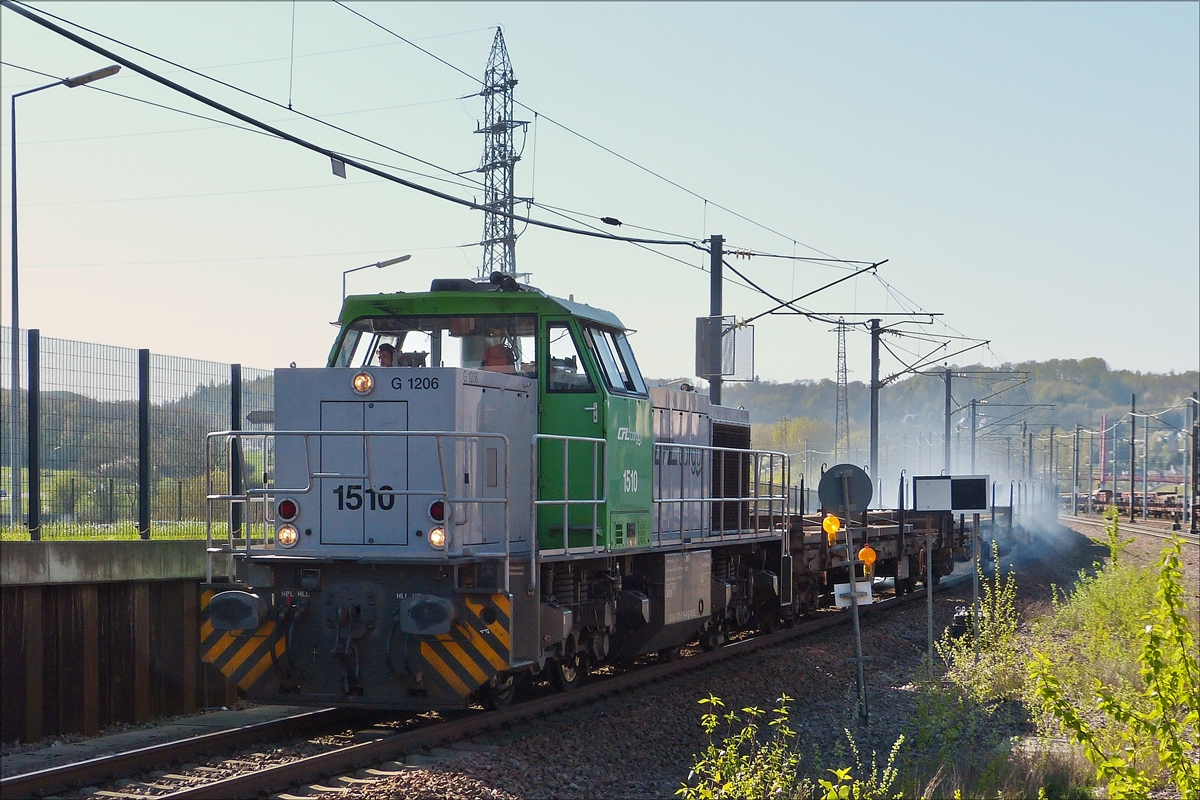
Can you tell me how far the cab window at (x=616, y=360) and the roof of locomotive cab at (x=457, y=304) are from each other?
1.71ft

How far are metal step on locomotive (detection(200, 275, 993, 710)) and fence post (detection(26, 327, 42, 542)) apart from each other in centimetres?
165

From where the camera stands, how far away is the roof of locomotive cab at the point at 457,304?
1080 centimetres

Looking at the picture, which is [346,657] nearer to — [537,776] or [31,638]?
[537,776]

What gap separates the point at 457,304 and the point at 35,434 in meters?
4.09

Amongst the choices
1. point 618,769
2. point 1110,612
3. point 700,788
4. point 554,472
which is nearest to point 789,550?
point 1110,612

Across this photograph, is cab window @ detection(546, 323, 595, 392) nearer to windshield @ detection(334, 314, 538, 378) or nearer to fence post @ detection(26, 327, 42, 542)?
windshield @ detection(334, 314, 538, 378)

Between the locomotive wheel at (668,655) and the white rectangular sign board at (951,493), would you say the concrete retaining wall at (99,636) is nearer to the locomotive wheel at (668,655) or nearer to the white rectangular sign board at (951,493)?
the locomotive wheel at (668,655)

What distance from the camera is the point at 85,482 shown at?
11477 millimetres

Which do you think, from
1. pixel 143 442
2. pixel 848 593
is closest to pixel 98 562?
pixel 143 442

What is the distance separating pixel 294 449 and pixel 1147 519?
64790 mm

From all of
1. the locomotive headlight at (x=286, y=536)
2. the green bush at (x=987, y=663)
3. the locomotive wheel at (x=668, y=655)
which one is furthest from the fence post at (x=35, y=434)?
the green bush at (x=987, y=663)

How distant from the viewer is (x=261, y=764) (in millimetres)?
8398

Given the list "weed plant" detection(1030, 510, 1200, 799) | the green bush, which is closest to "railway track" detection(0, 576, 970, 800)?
"weed plant" detection(1030, 510, 1200, 799)

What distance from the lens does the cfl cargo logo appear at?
11.3m
